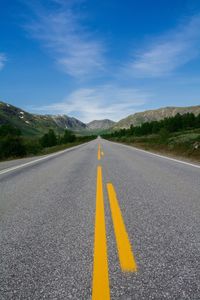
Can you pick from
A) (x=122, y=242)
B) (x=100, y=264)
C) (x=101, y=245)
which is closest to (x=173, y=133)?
(x=122, y=242)

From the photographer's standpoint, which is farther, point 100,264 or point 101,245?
point 101,245

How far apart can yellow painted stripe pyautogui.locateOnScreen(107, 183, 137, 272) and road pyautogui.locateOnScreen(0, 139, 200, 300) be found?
10 millimetres

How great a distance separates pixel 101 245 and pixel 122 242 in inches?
11.0

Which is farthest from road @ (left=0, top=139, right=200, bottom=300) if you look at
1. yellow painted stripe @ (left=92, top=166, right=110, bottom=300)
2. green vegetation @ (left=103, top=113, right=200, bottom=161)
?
green vegetation @ (left=103, top=113, right=200, bottom=161)

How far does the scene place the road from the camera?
203 centimetres

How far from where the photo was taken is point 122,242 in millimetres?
2877

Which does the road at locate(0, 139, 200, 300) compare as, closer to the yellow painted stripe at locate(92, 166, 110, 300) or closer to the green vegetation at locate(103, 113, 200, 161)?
the yellow painted stripe at locate(92, 166, 110, 300)

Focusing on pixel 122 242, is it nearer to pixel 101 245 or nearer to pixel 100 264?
pixel 101 245

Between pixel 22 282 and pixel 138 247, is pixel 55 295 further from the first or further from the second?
pixel 138 247

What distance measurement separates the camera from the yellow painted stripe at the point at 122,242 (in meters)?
2.36

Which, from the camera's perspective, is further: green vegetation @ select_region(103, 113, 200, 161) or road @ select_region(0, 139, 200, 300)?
green vegetation @ select_region(103, 113, 200, 161)

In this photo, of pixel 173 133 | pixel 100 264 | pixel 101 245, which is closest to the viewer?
pixel 100 264

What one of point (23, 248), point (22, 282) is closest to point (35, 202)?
Result: point (23, 248)

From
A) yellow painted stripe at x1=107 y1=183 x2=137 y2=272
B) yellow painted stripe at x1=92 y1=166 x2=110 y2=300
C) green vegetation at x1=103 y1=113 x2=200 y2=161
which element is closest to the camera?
yellow painted stripe at x1=92 y1=166 x2=110 y2=300
